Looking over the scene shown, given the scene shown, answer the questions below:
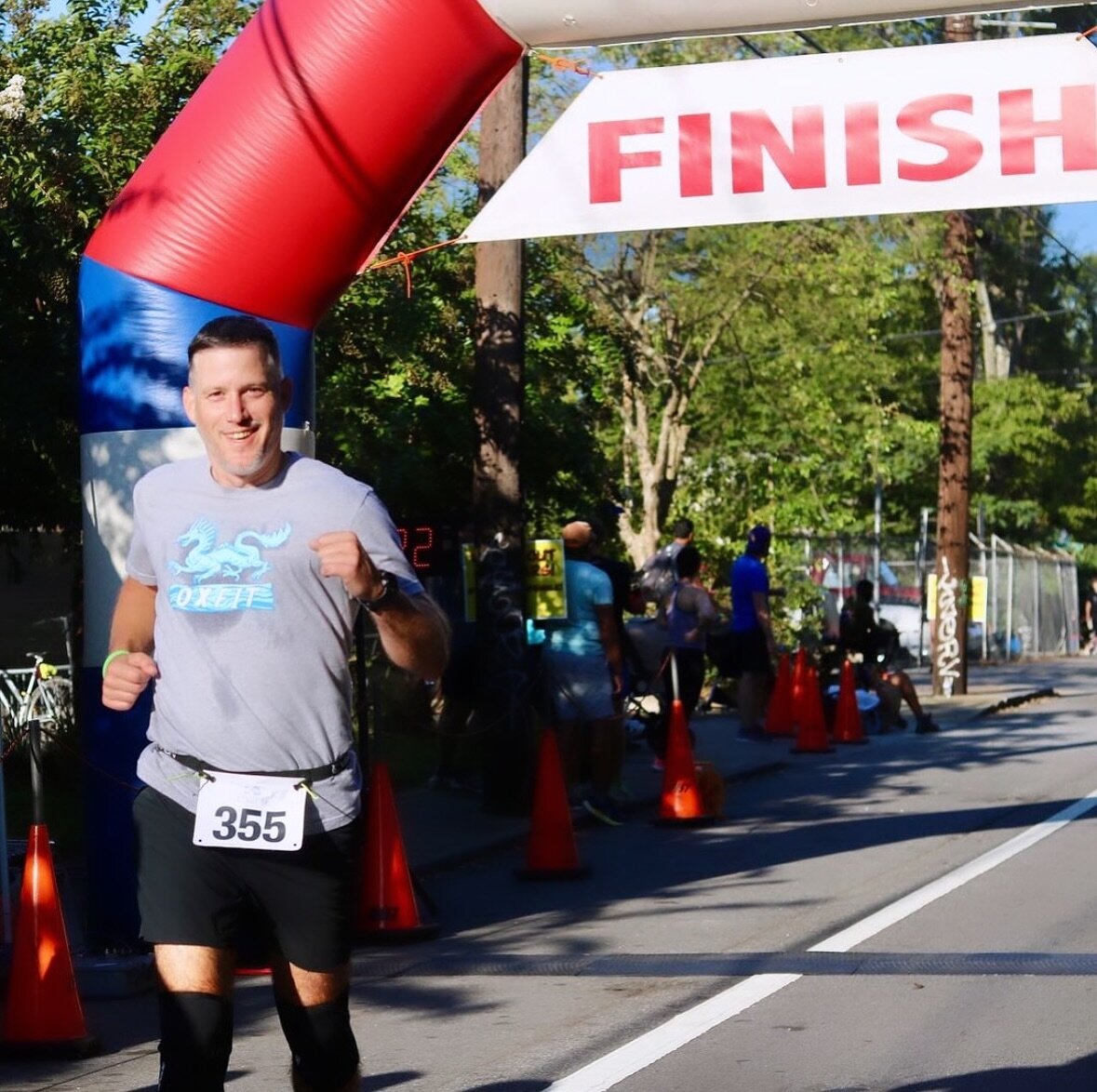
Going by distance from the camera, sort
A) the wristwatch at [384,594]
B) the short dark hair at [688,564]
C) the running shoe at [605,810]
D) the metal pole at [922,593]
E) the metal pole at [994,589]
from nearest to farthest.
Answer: the wristwatch at [384,594] < the running shoe at [605,810] < the short dark hair at [688,564] < the metal pole at [922,593] < the metal pole at [994,589]

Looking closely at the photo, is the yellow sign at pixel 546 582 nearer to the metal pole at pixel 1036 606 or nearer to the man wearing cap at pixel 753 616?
the man wearing cap at pixel 753 616

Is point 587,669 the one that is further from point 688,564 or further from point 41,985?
point 41,985

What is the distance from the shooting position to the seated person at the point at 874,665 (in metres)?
20.8

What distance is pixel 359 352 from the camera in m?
17.0

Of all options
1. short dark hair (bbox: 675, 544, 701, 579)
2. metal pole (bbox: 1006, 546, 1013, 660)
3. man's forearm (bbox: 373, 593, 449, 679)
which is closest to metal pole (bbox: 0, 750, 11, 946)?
man's forearm (bbox: 373, 593, 449, 679)

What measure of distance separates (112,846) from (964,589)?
18.6 meters

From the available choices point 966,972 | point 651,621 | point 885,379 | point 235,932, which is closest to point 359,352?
point 651,621

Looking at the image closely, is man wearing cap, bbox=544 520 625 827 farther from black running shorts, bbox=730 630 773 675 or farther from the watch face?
the watch face

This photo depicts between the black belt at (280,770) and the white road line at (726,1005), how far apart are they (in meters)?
2.22

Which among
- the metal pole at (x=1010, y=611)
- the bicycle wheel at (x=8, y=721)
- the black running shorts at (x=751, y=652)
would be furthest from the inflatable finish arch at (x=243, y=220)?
the metal pole at (x=1010, y=611)

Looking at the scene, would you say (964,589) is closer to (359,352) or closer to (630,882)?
(359,352)

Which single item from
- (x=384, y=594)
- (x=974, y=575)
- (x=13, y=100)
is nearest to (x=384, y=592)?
(x=384, y=594)

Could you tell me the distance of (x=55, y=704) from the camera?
1812 cm

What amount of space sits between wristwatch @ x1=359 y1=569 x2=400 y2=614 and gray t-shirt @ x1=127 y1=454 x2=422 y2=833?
1.1 inches
